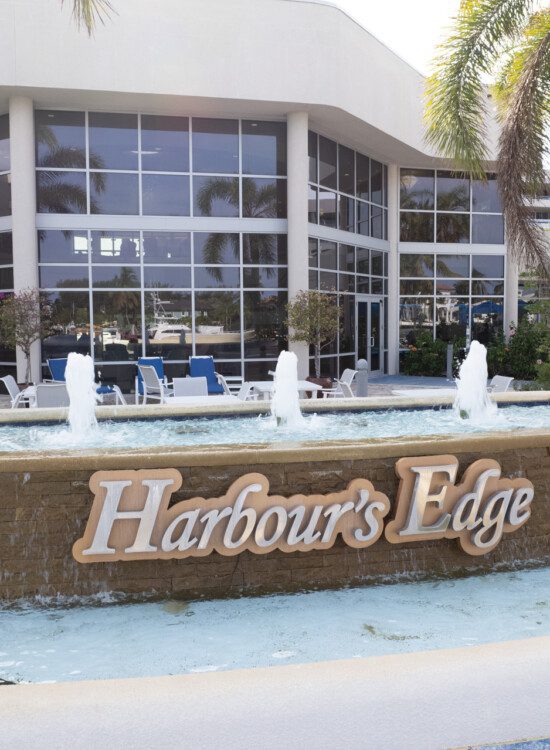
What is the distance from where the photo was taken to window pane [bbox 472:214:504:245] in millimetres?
22781

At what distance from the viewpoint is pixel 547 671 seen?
2219 millimetres

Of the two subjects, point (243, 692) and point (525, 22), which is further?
point (525, 22)

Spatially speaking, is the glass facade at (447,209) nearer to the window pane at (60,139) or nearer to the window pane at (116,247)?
the window pane at (116,247)

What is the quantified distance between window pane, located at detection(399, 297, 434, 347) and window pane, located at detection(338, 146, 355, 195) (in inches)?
174

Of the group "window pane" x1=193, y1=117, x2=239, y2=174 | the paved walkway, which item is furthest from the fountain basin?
"window pane" x1=193, y1=117, x2=239, y2=174

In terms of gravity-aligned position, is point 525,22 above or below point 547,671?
above

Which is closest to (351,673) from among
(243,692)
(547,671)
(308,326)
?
(243,692)

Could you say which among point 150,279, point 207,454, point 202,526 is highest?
point 150,279

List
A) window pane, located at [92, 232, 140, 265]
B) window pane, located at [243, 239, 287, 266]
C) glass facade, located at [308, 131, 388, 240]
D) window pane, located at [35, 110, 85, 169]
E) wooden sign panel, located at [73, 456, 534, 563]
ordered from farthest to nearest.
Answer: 1. glass facade, located at [308, 131, 388, 240]
2. window pane, located at [243, 239, 287, 266]
3. window pane, located at [92, 232, 140, 265]
4. window pane, located at [35, 110, 85, 169]
5. wooden sign panel, located at [73, 456, 534, 563]

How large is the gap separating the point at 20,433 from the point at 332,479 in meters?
3.51

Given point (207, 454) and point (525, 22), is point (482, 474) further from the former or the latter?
point (525, 22)

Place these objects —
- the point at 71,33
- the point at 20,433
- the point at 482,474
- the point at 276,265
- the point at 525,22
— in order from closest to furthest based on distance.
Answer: the point at 482,474
the point at 20,433
the point at 525,22
the point at 71,33
the point at 276,265

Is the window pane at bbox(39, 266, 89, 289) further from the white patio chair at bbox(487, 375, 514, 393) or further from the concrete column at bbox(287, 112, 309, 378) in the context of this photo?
the white patio chair at bbox(487, 375, 514, 393)

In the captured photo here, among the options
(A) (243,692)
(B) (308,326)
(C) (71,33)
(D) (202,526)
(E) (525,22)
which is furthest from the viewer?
(B) (308,326)
